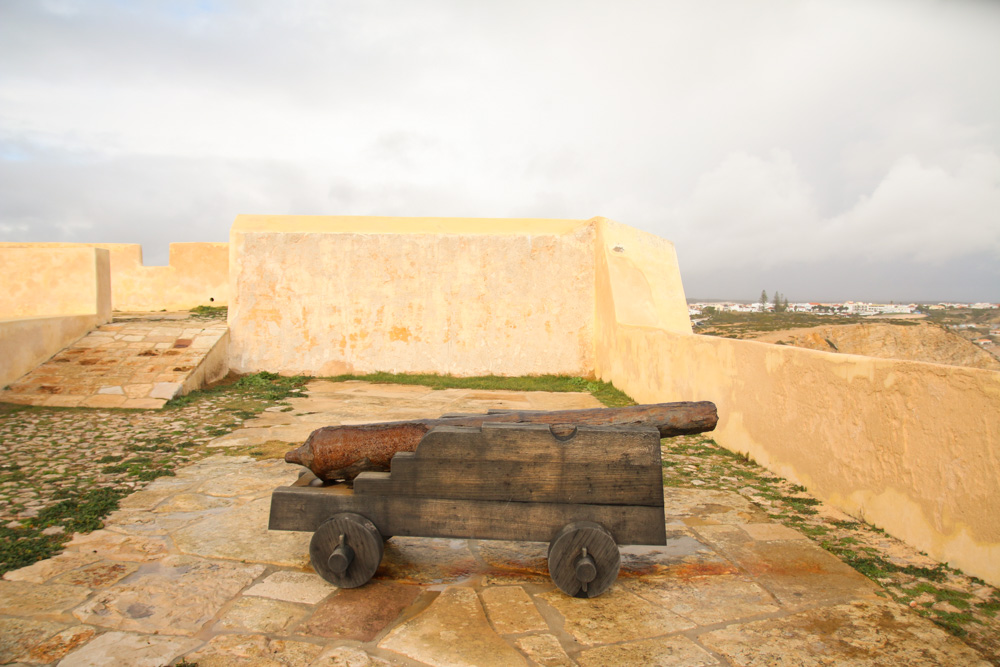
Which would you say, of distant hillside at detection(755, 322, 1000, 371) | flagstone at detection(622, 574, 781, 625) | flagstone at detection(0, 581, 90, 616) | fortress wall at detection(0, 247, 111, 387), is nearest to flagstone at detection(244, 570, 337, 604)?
flagstone at detection(0, 581, 90, 616)

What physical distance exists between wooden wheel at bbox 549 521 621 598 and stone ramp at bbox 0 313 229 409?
19.7 feet

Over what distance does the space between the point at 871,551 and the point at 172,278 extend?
14.7m

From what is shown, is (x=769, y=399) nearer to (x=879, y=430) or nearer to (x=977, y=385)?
(x=879, y=430)

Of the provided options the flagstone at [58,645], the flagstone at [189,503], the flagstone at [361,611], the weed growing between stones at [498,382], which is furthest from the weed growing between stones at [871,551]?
the weed growing between stones at [498,382]

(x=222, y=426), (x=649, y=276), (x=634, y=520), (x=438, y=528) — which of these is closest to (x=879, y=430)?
(x=634, y=520)

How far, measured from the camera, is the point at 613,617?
2.50 meters

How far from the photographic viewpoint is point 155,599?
261cm

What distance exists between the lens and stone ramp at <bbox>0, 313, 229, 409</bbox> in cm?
694

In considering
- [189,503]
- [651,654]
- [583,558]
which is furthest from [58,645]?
[651,654]

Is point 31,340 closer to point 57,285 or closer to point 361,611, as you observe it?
point 57,285

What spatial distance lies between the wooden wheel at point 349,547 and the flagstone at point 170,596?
1.37ft

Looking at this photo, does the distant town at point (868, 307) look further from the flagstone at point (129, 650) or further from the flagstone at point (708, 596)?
the flagstone at point (129, 650)

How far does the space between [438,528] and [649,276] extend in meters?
8.13

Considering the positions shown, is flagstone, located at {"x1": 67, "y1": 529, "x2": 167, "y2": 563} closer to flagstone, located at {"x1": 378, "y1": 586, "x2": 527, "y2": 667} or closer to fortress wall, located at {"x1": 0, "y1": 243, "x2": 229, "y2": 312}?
→ flagstone, located at {"x1": 378, "y1": 586, "x2": 527, "y2": 667}
